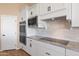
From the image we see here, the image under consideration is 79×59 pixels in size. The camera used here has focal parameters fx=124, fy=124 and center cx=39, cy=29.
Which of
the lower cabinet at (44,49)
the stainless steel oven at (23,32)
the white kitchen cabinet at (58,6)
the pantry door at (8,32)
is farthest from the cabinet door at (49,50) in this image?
the white kitchen cabinet at (58,6)

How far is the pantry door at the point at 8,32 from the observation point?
1750mm

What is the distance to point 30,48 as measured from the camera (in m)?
1.94

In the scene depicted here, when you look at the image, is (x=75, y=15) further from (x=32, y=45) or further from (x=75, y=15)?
(x=32, y=45)

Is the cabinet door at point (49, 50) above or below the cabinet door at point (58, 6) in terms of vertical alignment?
below

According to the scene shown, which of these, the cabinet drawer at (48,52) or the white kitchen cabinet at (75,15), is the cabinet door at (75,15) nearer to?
the white kitchen cabinet at (75,15)

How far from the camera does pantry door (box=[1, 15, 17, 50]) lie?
5.74 feet

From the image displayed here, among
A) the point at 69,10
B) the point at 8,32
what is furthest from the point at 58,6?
the point at 8,32

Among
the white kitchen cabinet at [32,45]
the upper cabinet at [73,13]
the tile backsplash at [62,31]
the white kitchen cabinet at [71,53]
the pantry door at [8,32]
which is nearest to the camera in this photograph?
the white kitchen cabinet at [71,53]

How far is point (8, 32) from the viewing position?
5.86 ft

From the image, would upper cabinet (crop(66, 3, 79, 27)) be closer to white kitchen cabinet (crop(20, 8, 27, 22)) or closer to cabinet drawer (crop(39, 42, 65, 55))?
cabinet drawer (crop(39, 42, 65, 55))

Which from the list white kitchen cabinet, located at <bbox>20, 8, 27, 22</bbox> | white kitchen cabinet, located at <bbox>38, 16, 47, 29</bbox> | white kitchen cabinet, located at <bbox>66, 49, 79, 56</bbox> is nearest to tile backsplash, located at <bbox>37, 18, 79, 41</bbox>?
white kitchen cabinet, located at <bbox>38, 16, 47, 29</bbox>

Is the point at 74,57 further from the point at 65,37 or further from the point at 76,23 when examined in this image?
the point at 65,37

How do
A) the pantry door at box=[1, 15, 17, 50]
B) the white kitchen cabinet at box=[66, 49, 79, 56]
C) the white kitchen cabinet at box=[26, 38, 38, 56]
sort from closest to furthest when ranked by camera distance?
the white kitchen cabinet at box=[66, 49, 79, 56]
the pantry door at box=[1, 15, 17, 50]
the white kitchen cabinet at box=[26, 38, 38, 56]

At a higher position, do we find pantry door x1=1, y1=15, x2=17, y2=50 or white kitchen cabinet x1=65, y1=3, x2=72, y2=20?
white kitchen cabinet x1=65, y1=3, x2=72, y2=20
